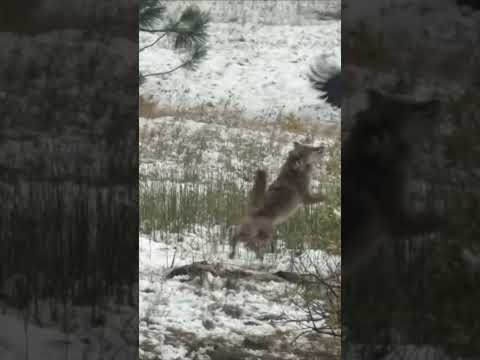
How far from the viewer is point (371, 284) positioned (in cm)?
260

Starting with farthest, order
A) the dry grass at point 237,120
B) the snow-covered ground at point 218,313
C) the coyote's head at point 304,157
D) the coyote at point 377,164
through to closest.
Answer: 1. the dry grass at point 237,120
2. the coyote's head at point 304,157
3. the snow-covered ground at point 218,313
4. the coyote at point 377,164

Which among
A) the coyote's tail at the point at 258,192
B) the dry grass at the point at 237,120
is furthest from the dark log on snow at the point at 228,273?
the dry grass at the point at 237,120

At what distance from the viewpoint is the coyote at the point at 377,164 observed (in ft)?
8.44

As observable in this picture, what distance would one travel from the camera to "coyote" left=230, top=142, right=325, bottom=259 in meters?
6.04

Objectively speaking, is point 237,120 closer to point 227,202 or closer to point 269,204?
point 227,202

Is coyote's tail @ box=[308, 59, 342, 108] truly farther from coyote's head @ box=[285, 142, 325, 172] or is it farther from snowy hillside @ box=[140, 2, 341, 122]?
coyote's head @ box=[285, 142, 325, 172]

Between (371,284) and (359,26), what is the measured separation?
0.77m

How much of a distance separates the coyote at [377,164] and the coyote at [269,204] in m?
3.37

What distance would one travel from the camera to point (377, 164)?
2572 millimetres

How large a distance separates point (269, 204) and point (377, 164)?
3.50 metres

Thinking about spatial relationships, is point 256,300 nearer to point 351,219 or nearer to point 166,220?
point 166,220

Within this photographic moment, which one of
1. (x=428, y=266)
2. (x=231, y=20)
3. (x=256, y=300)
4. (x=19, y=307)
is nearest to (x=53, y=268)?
(x=19, y=307)

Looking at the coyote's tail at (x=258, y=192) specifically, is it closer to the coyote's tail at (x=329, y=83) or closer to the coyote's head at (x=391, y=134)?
the coyote's head at (x=391, y=134)

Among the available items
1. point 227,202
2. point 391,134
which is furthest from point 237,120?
point 391,134
